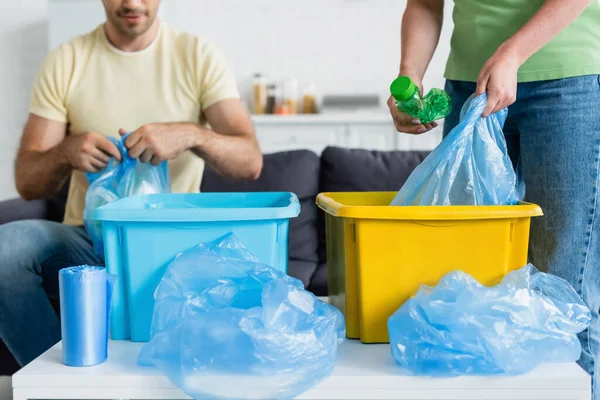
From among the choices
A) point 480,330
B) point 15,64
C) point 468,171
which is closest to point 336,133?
point 15,64

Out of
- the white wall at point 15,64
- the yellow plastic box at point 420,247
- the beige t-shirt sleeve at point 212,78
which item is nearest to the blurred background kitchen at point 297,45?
the white wall at point 15,64

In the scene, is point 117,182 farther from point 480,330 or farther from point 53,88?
point 480,330

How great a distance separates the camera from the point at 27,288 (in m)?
1.56

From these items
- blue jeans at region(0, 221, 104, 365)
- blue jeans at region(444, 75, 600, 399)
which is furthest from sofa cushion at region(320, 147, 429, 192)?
blue jeans at region(444, 75, 600, 399)

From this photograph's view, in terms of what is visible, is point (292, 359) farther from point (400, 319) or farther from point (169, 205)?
point (169, 205)

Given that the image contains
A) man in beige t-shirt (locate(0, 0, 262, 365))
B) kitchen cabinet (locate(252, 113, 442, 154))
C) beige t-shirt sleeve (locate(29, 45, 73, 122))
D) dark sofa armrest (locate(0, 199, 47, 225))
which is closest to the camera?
Result: man in beige t-shirt (locate(0, 0, 262, 365))

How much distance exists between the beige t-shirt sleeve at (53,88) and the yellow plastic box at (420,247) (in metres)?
1.06

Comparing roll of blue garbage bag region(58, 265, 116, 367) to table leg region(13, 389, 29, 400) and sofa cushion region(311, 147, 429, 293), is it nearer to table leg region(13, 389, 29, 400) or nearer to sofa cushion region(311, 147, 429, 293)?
table leg region(13, 389, 29, 400)

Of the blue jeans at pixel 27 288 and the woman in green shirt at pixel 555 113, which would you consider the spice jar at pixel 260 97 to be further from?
the woman in green shirt at pixel 555 113

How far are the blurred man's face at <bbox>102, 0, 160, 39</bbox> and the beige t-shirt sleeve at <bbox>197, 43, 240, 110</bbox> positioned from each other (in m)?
0.16

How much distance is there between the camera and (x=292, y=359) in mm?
885

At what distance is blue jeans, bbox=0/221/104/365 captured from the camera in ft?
5.06

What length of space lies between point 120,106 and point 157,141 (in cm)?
42

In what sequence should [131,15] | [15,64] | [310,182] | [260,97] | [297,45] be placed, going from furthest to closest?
1. [297,45]
2. [260,97]
3. [15,64]
4. [310,182]
5. [131,15]
